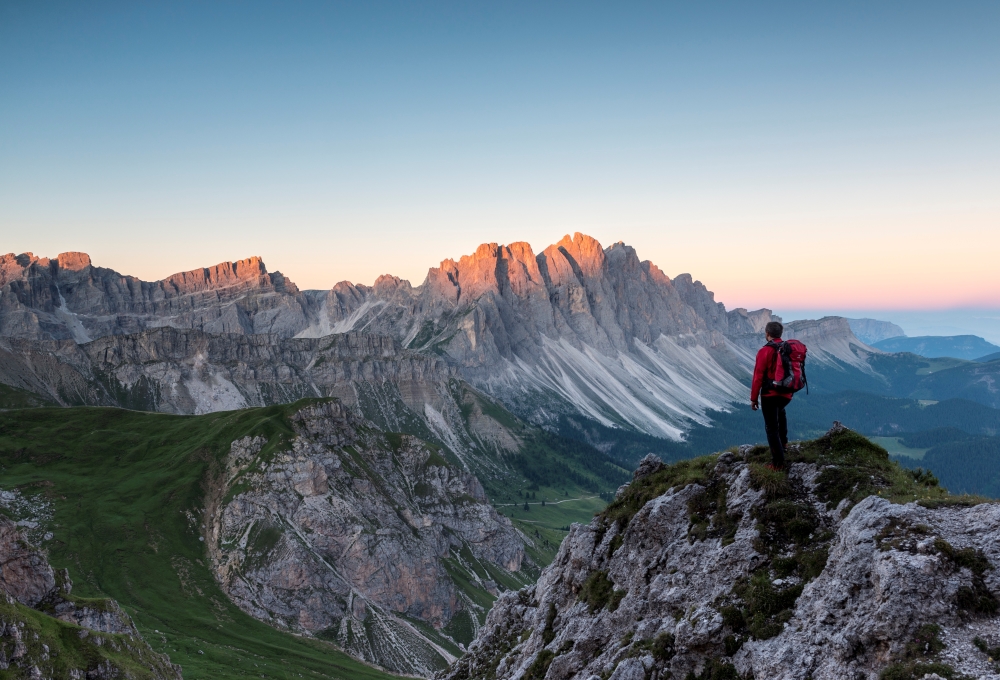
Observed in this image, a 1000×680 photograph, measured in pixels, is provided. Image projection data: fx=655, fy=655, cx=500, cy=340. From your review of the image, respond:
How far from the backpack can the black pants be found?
1.87 feet

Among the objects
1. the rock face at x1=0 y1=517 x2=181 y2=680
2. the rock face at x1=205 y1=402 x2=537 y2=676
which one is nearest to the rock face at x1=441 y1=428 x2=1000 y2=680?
the rock face at x1=0 y1=517 x2=181 y2=680

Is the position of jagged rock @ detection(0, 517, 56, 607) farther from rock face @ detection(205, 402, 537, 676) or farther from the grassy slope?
rock face @ detection(205, 402, 537, 676)

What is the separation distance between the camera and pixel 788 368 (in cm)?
2495

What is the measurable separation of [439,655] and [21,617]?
10899 cm

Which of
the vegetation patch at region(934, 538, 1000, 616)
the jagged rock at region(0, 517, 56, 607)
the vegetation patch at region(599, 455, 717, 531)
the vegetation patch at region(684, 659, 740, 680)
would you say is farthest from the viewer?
the jagged rock at region(0, 517, 56, 607)

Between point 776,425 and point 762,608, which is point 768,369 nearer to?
point 776,425

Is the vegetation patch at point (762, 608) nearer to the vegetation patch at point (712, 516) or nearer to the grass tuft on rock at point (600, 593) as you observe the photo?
the vegetation patch at point (712, 516)

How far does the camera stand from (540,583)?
1745 inches

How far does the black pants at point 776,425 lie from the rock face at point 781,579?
0.81 m

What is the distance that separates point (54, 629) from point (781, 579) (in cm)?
6763

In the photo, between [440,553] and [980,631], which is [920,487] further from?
[440,553]

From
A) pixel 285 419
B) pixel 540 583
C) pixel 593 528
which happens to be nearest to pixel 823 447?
pixel 593 528

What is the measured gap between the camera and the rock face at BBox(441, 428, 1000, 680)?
17.6 metres

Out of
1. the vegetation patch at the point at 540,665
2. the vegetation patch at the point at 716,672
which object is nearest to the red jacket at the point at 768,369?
the vegetation patch at the point at 716,672
